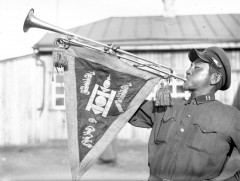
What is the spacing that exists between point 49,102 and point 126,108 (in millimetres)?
5248

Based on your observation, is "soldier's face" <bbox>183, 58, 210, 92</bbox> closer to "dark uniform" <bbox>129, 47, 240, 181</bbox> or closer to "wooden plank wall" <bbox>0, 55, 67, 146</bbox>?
"dark uniform" <bbox>129, 47, 240, 181</bbox>

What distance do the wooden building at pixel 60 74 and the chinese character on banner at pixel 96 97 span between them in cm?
446

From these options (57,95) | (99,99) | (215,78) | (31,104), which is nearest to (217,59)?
(215,78)

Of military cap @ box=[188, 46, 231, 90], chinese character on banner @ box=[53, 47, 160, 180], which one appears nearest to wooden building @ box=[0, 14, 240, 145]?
chinese character on banner @ box=[53, 47, 160, 180]

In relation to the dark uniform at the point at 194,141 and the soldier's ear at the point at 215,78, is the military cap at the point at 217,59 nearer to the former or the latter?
the soldier's ear at the point at 215,78

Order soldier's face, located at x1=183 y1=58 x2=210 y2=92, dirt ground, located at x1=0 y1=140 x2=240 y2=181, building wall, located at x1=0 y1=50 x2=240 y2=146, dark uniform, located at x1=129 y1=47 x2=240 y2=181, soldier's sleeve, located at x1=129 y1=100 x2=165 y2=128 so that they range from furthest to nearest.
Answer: building wall, located at x1=0 y1=50 x2=240 y2=146 → dirt ground, located at x1=0 y1=140 x2=240 y2=181 → soldier's sleeve, located at x1=129 y1=100 x2=165 y2=128 → soldier's face, located at x1=183 y1=58 x2=210 y2=92 → dark uniform, located at x1=129 y1=47 x2=240 y2=181

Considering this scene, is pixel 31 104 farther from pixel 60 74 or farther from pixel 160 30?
pixel 160 30

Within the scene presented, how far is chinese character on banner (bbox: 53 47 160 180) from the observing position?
107 inches

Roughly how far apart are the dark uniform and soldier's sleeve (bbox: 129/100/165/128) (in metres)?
0.11

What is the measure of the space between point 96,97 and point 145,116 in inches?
17.0

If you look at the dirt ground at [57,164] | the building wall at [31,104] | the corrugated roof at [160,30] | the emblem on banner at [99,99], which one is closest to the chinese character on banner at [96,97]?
the emblem on banner at [99,99]

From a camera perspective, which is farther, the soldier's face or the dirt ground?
the dirt ground

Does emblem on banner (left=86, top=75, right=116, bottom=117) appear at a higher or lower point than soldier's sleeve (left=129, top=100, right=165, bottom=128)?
higher

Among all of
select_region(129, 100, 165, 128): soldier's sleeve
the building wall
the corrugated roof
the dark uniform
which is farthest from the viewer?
the building wall
